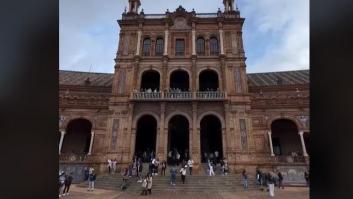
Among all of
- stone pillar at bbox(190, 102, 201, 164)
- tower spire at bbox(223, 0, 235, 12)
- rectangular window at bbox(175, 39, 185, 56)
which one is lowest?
stone pillar at bbox(190, 102, 201, 164)

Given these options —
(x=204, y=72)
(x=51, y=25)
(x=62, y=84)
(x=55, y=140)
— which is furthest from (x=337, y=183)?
(x=62, y=84)

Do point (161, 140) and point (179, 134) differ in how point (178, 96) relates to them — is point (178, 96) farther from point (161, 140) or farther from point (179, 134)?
point (179, 134)

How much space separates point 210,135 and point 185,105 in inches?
196

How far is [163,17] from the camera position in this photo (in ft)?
111

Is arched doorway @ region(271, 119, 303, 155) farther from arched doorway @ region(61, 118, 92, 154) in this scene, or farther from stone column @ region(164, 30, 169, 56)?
arched doorway @ region(61, 118, 92, 154)

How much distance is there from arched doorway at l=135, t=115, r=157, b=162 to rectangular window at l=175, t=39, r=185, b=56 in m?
8.06

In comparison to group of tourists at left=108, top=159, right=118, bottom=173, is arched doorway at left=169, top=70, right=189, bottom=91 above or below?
above

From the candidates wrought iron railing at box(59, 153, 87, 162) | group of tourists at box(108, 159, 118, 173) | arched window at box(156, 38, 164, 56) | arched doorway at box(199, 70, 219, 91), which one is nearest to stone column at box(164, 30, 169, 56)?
arched window at box(156, 38, 164, 56)

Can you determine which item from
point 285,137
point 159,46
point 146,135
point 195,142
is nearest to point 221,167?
point 195,142

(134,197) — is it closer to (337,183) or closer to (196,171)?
(196,171)

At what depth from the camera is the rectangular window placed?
32741 millimetres

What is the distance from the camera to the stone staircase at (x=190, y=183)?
2070 centimetres

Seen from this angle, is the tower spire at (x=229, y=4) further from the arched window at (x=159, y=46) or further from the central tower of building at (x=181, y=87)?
the arched window at (x=159, y=46)

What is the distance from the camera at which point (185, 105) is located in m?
28.9
